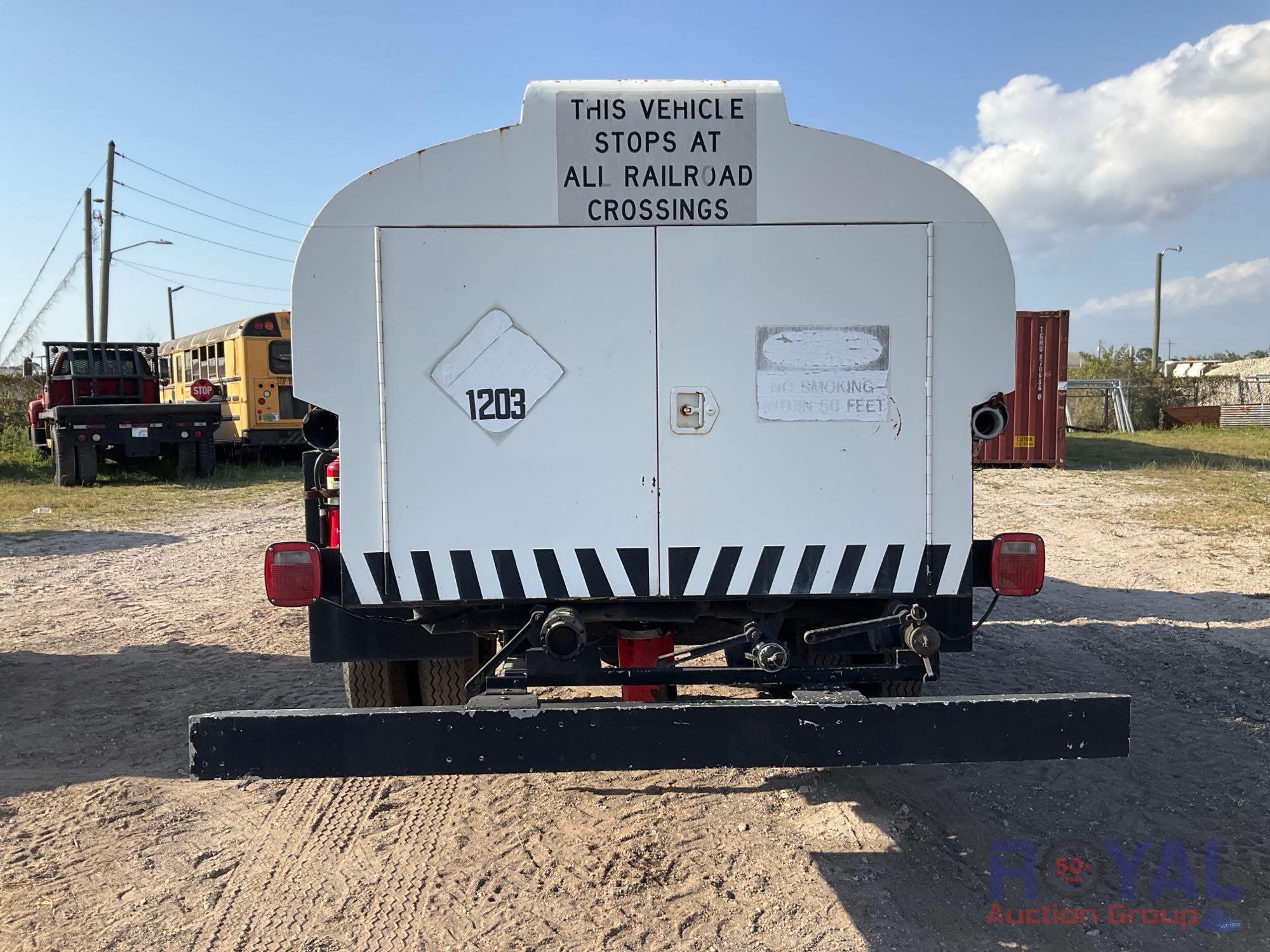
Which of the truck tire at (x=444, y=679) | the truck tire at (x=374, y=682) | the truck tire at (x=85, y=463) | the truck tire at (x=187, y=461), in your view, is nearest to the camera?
the truck tire at (x=374, y=682)

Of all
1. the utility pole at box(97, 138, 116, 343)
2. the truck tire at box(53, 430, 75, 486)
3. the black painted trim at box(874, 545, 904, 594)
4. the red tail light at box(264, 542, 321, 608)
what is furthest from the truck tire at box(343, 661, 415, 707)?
the utility pole at box(97, 138, 116, 343)

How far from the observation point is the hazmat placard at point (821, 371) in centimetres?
304

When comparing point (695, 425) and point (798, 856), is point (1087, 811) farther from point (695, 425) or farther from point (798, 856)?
point (695, 425)

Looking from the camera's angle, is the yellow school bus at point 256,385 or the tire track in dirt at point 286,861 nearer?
the tire track in dirt at point 286,861

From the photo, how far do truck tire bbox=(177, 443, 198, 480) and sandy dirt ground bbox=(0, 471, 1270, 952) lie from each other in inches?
457

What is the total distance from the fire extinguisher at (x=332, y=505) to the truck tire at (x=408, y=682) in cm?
57

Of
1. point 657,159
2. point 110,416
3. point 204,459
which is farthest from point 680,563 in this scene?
point 204,459

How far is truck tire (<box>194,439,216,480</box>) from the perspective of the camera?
16.8m

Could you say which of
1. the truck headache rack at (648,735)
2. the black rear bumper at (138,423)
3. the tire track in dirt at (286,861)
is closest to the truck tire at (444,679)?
the tire track in dirt at (286,861)

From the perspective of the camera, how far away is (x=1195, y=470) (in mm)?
16938

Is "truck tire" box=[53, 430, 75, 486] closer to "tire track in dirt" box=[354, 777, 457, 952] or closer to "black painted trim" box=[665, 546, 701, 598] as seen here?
"tire track in dirt" box=[354, 777, 457, 952]

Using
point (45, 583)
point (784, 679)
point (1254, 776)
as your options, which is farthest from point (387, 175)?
point (45, 583)

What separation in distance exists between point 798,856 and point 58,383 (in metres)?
18.2

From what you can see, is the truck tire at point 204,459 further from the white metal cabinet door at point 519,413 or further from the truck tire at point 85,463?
the white metal cabinet door at point 519,413
